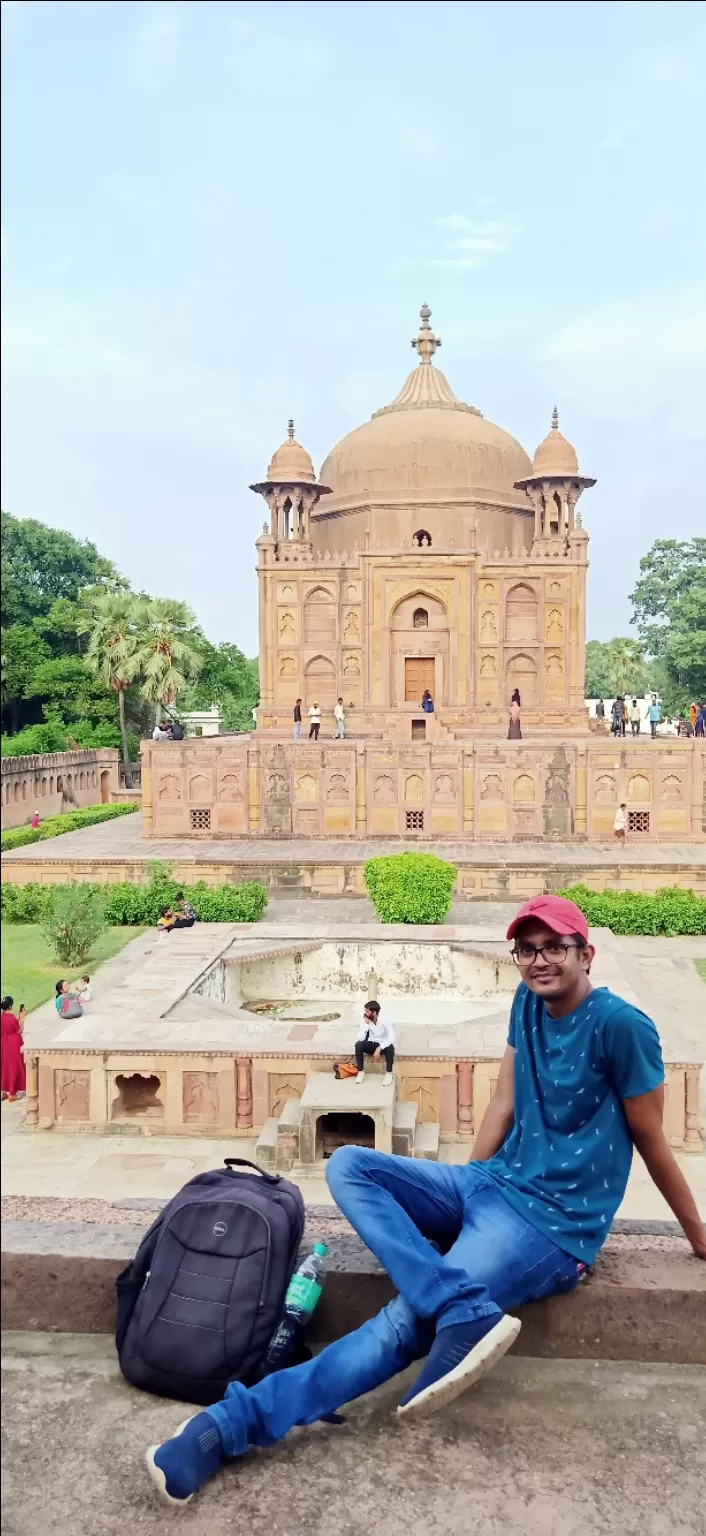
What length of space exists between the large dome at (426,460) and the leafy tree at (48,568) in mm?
10414

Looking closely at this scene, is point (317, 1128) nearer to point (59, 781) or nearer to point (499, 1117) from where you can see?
point (499, 1117)

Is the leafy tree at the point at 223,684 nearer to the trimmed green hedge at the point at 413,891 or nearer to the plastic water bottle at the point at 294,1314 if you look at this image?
the trimmed green hedge at the point at 413,891

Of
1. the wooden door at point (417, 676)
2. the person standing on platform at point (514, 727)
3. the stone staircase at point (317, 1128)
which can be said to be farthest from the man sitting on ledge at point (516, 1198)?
the wooden door at point (417, 676)

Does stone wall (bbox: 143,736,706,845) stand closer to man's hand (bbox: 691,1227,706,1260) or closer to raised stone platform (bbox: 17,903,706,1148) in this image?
raised stone platform (bbox: 17,903,706,1148)

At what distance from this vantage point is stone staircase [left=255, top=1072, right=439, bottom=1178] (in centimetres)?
1068

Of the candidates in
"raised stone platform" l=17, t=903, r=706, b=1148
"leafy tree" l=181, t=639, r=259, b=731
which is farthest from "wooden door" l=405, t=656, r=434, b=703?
"raised stone platform" l=17, t=903, r=706, b=1148

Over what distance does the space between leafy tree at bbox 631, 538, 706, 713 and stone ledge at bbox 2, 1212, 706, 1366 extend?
3766 cm

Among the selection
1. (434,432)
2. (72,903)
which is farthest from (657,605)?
(72,903)

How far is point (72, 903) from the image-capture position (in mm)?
17047

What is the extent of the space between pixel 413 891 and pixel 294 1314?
16.0 m

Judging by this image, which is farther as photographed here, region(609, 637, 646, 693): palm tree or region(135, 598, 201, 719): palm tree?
region(609, 637, 646, 693): palm tree

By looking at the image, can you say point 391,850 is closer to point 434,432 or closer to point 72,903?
point 72,903

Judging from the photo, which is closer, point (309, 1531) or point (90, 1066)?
point (309, 1531)

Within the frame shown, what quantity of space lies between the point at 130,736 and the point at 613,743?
23.9 metres
